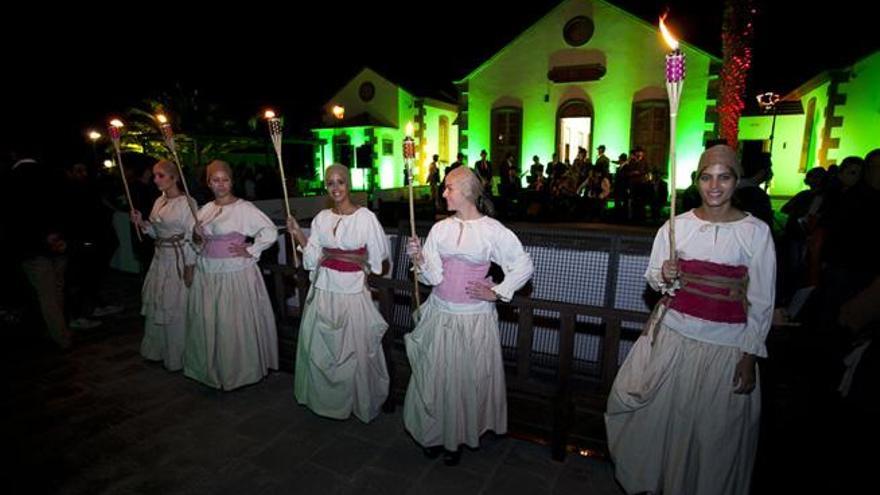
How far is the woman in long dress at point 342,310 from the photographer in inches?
146

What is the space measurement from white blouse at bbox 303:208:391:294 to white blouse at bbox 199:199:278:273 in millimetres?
757

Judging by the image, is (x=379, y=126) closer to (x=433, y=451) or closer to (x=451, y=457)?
(x=433, y=451)

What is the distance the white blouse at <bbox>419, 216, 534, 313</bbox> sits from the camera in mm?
3105

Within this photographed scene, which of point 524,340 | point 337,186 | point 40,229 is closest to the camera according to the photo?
point 524,340

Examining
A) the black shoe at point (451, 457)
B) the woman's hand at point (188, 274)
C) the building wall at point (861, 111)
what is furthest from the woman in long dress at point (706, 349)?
the building wall at point (861, 111)

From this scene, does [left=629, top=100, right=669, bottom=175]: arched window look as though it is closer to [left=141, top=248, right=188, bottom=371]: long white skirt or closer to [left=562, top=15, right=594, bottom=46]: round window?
[left=562, top=15, right=594, bottom=46]: round window

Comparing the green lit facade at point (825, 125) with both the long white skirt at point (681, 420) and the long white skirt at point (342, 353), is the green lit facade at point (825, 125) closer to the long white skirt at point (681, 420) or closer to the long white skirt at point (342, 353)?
the long white skirt at point (681, 420)

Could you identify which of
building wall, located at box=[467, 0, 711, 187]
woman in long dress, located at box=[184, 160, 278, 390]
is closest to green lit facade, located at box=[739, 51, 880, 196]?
building wall, located at box=[467, 0, 711, 187]

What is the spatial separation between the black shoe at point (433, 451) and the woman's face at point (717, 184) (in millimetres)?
2431

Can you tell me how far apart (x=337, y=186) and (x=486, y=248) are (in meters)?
1.34

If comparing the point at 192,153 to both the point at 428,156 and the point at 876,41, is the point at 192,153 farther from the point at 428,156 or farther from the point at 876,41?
the point at 876,41

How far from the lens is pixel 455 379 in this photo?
320 cm

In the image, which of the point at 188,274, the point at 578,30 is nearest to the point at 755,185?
the point at 188,274

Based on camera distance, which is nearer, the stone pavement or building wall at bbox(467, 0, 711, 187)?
the stone pavement
